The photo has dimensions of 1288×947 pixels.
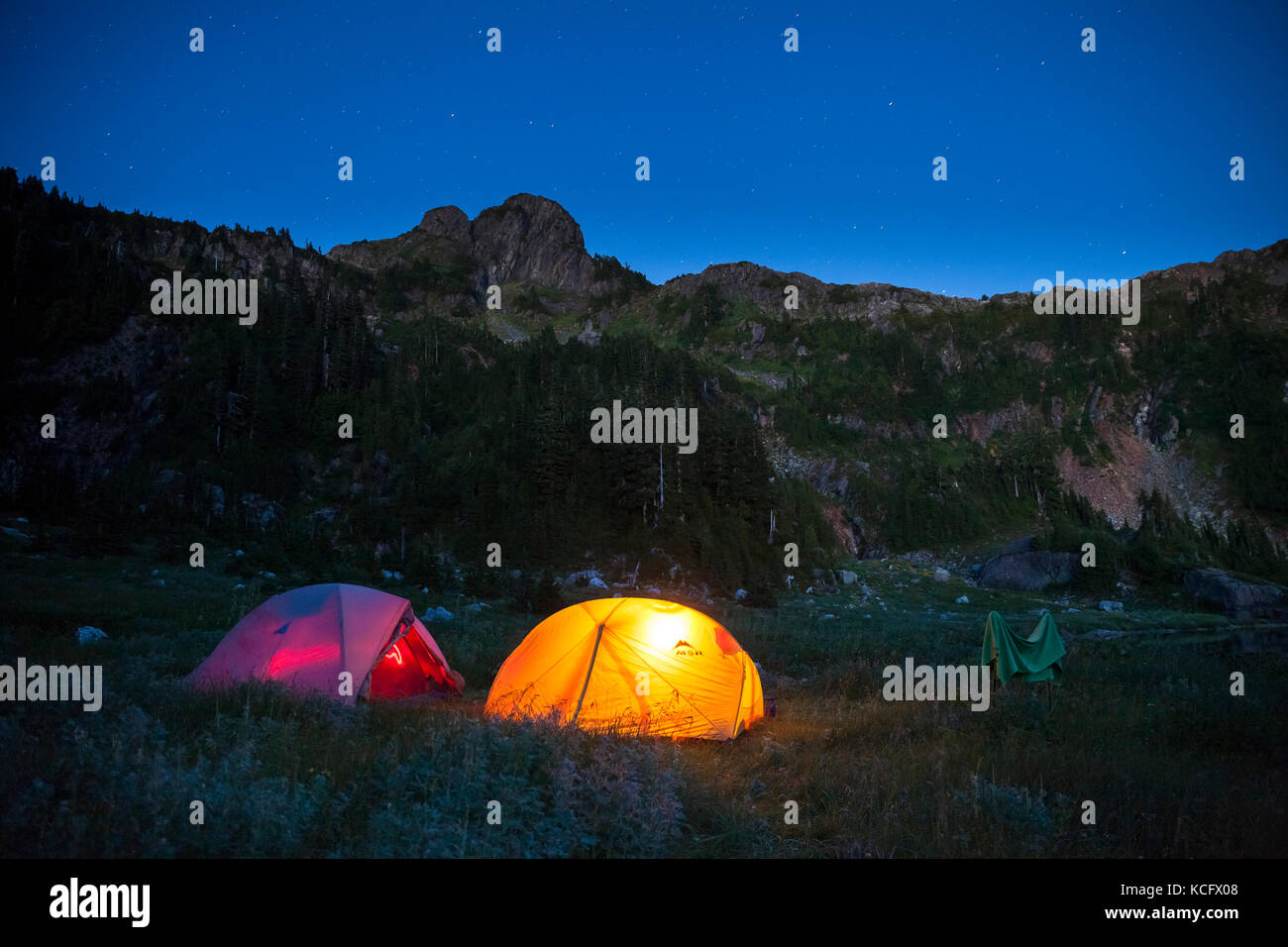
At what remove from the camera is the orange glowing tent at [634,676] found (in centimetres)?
1117

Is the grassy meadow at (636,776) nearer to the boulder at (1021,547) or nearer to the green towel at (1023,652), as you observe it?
the green towel at (1023,652)

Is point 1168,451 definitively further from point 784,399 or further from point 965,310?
point 784,399

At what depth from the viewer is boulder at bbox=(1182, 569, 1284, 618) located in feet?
132

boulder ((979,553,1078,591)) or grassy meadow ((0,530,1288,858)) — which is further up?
grassy meadow ((0,530,1288,858))

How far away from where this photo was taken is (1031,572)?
48875 mm

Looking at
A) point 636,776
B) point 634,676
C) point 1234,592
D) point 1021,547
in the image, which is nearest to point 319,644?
point 634,676

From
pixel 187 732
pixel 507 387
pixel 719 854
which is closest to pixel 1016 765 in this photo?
pixel 719 854

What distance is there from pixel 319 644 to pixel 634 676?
19.4 feet

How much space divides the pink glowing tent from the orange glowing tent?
2.55 m

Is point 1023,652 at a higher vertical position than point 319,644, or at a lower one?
lower

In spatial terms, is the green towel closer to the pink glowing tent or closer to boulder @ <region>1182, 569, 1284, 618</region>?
the pink glowing tent

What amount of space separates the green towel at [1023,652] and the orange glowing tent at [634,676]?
223 inches

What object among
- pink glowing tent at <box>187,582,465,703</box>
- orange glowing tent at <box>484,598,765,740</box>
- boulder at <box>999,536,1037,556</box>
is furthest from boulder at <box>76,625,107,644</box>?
boulder at <box>999,536,1037,556</box>

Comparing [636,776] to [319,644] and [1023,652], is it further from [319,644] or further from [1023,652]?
[1023,652]
